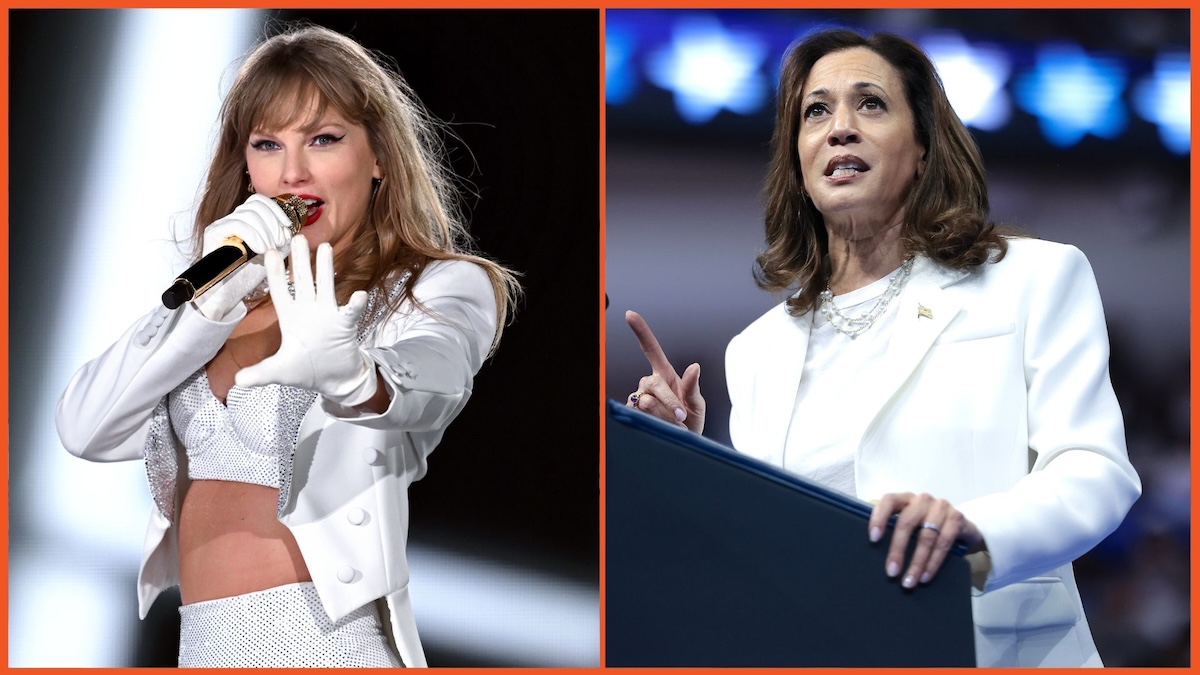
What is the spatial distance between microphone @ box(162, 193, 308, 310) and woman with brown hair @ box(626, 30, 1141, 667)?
2.16 feet

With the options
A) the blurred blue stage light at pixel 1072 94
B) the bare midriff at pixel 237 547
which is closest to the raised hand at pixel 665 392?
the bare midriff at pixel 237 547

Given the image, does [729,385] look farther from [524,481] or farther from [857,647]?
[857,647]

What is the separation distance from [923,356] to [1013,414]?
0.56 feet

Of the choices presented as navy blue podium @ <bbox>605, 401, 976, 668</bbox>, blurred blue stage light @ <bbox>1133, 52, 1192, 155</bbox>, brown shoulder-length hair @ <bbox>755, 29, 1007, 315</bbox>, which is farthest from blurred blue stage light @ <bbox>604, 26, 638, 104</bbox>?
navy blue podium @ <bbox>605, 401, 976, 668</bbox>

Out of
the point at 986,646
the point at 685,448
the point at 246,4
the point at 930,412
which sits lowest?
the point at 986,646

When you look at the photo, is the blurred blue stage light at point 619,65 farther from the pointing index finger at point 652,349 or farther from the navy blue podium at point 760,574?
the navy blue podium at point 760,574

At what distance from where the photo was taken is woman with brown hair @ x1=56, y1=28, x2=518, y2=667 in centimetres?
207

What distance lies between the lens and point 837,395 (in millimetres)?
2287

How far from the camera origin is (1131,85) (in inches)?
112

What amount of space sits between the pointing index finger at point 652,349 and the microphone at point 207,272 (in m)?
0.59

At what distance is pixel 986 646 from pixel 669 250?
1.13 meters

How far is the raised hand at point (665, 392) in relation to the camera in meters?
2.29

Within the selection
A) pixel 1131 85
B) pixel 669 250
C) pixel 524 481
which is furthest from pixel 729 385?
pixel 1131 85

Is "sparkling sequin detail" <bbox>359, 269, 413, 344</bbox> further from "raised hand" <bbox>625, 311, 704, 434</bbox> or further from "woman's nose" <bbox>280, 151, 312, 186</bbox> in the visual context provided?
"raised hand" <bbox>625, 311, 704, 434</bbox>
